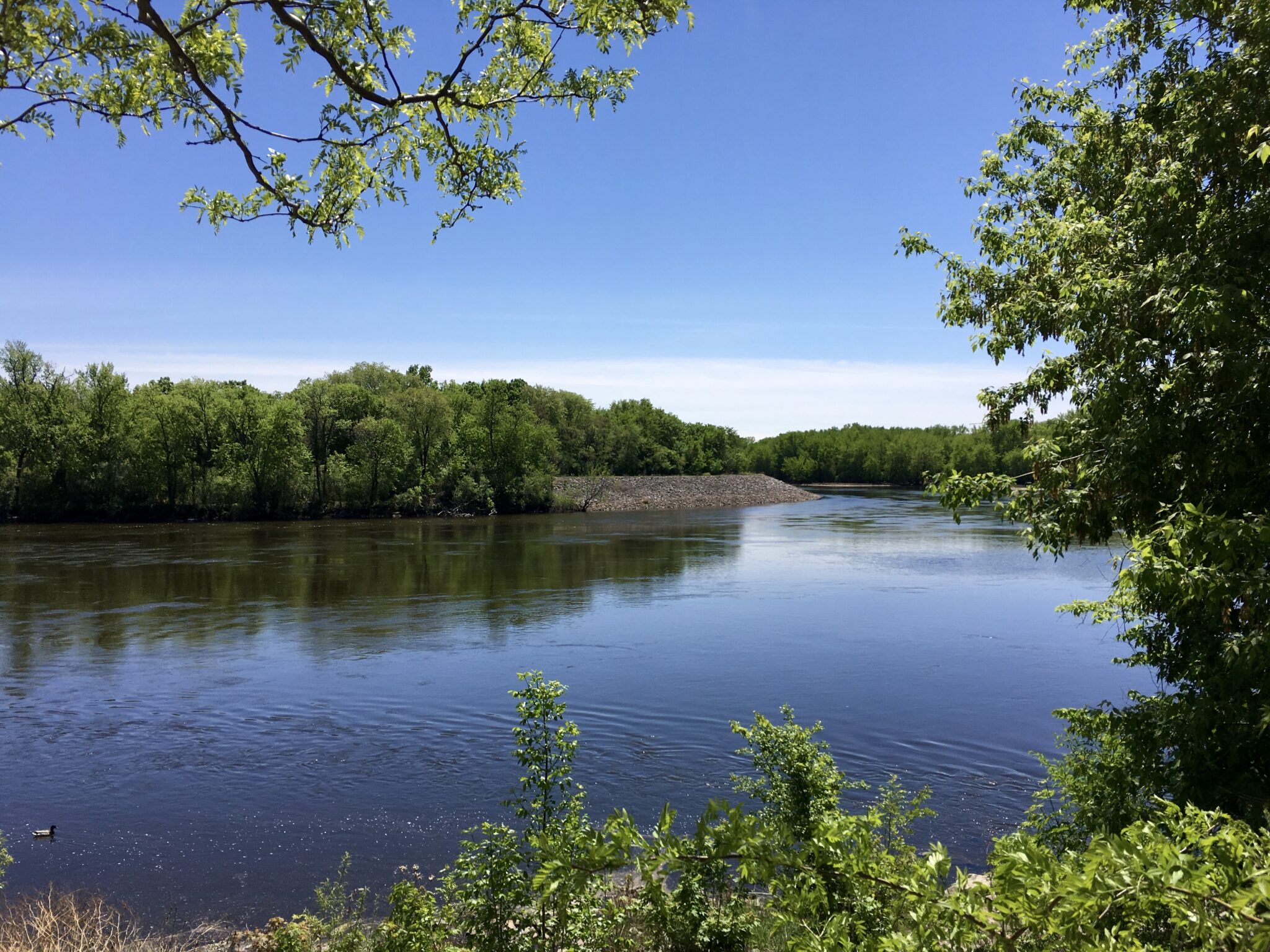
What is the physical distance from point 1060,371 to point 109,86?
8.72m

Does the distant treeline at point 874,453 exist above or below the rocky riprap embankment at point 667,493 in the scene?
above

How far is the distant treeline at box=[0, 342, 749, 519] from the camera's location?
58656 millimetres

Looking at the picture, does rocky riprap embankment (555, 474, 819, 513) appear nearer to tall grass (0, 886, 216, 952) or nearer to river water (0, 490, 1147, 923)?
river water (0, 490, 1147, 923)

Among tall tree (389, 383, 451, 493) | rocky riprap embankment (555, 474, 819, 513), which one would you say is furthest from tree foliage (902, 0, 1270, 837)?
rocky riprap embankment (555, 474, 819, 513)

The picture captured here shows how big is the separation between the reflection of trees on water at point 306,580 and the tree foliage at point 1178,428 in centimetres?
1591

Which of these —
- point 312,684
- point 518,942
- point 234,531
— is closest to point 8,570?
point 234,531

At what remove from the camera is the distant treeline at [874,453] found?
11975cm

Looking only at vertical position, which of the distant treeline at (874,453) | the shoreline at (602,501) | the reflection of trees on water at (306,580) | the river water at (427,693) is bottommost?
the river water at (427,693)

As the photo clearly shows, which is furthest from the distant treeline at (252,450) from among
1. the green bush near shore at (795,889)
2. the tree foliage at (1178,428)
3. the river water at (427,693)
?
the green bush near shore at (795,889)

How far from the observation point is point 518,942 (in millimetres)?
5355

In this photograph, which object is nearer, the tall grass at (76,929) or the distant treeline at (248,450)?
the tall grass at (76,929)

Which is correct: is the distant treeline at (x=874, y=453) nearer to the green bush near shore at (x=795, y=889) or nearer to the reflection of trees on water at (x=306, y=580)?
the reflection of trees on water at (x=306, y=580)

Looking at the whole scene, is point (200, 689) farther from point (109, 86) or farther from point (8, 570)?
point (8, 570)

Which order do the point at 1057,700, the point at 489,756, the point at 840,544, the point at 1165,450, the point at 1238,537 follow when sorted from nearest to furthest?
the point at 1238,537 < the point at 1165,450 < the point at 489,756 < the point at 1057,700 < the point at 840,544
